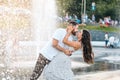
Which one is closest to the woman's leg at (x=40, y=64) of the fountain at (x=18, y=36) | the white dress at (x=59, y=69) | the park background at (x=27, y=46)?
the white dress at (x=59, y=69)

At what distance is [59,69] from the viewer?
5.66 meters

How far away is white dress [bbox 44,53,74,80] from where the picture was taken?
564 cm

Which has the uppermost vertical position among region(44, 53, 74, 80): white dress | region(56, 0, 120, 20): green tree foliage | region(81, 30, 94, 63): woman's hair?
region(81, 30, 94, 63): woman's hair

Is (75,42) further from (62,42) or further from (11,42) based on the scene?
(11,42)

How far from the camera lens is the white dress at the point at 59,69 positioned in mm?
5641

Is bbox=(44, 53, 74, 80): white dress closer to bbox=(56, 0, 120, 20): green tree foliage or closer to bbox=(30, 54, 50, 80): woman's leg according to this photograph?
bbox=(30, 54, 50, 80): woman's leg

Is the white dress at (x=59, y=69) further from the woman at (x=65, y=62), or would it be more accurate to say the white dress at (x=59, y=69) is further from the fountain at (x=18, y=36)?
the fountain at (x=18, y=36)

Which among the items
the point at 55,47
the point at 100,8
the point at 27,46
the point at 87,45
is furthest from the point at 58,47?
the point at 100,8

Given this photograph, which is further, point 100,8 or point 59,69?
point 100,8

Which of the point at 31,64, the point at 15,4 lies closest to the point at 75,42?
the point at 31,64

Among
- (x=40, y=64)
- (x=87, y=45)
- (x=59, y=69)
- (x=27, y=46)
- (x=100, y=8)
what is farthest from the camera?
(x=100, y=8)

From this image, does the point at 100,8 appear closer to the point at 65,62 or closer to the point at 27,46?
the point at 27,46

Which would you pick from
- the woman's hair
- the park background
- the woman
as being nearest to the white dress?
the woman

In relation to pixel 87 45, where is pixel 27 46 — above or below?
below
